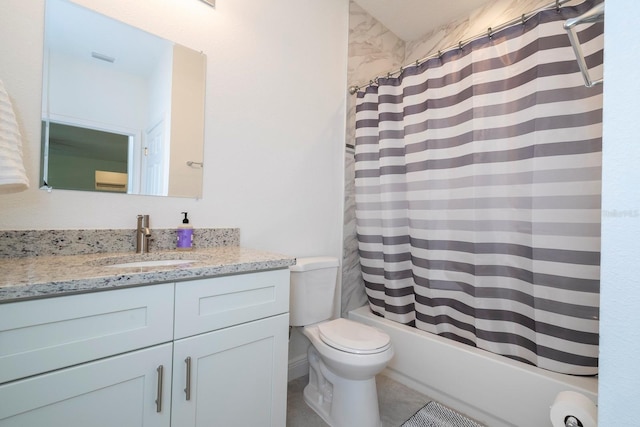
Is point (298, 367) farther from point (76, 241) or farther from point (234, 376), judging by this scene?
point (76, 241)

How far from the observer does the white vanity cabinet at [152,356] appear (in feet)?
2.09

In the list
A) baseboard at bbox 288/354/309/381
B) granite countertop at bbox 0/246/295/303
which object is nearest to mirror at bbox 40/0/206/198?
granite countertop at bbox 0/246/295/303

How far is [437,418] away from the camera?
1410 mm

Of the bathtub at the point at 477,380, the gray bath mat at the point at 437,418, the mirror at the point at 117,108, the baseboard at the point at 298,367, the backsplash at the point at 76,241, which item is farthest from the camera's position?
Answer: the baseboard at the point at 298,367

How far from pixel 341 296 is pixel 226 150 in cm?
132

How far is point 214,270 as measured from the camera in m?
0.91

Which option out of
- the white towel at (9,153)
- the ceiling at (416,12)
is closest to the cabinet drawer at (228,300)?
the white towel at (9,153)

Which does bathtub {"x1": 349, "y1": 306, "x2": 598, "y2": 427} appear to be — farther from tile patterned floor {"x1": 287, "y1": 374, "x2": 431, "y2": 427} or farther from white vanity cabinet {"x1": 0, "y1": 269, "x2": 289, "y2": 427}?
white vanity cabinet {"x1": 0, "y1": 269, "x2": 289, "y2": 427}

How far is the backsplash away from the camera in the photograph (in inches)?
36.9

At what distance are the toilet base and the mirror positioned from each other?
3.99ft

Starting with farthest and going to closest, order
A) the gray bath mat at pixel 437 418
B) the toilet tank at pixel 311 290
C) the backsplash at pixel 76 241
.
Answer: the toilet tank at pixel 311 290 → the gray bath mat at pixel 437 418 → the backsplash at pixel 76 241

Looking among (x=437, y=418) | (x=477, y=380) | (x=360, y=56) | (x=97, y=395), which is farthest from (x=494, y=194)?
(x=97, y=395)

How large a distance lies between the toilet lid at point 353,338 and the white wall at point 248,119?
55cm

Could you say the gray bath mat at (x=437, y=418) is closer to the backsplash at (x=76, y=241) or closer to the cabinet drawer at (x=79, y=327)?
the cabinet drawer at (x=79, y=327)
